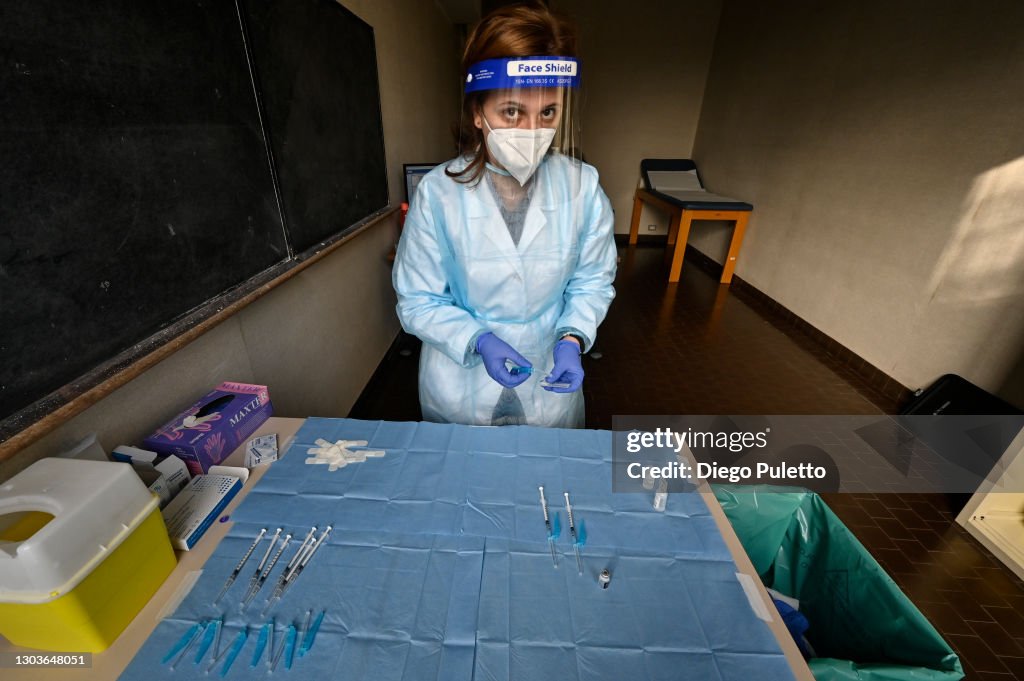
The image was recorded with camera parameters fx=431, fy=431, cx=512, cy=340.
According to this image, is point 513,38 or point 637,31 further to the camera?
point 637,31

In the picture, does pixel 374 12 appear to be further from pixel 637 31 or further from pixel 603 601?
pixel 637 31

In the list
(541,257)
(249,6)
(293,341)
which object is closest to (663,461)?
(541,257)

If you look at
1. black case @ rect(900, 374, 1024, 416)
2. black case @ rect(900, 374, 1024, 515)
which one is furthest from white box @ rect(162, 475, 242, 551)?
black case @ rect(900, 374, 1024, 416)

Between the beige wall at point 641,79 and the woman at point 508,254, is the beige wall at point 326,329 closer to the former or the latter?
the woman at point 508,254

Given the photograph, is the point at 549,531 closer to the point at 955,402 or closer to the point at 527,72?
the point at 527,72

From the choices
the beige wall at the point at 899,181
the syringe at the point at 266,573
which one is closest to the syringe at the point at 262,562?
the syringe at the point at 266,573

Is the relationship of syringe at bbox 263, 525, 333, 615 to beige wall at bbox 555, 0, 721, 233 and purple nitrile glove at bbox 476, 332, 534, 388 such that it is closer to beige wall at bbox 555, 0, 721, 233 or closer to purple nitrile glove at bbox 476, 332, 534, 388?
purple nitrile glove at bbox 476, 332, 534, 388

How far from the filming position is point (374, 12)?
2.26 m

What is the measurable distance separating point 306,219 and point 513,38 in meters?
1.00

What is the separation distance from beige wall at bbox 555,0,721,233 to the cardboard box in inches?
196

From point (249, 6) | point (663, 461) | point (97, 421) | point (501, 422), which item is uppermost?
point (249, 6)

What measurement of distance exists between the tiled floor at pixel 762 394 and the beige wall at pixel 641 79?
1.94 metres

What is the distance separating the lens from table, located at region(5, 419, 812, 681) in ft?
1.98

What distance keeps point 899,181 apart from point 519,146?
9.44 feet
